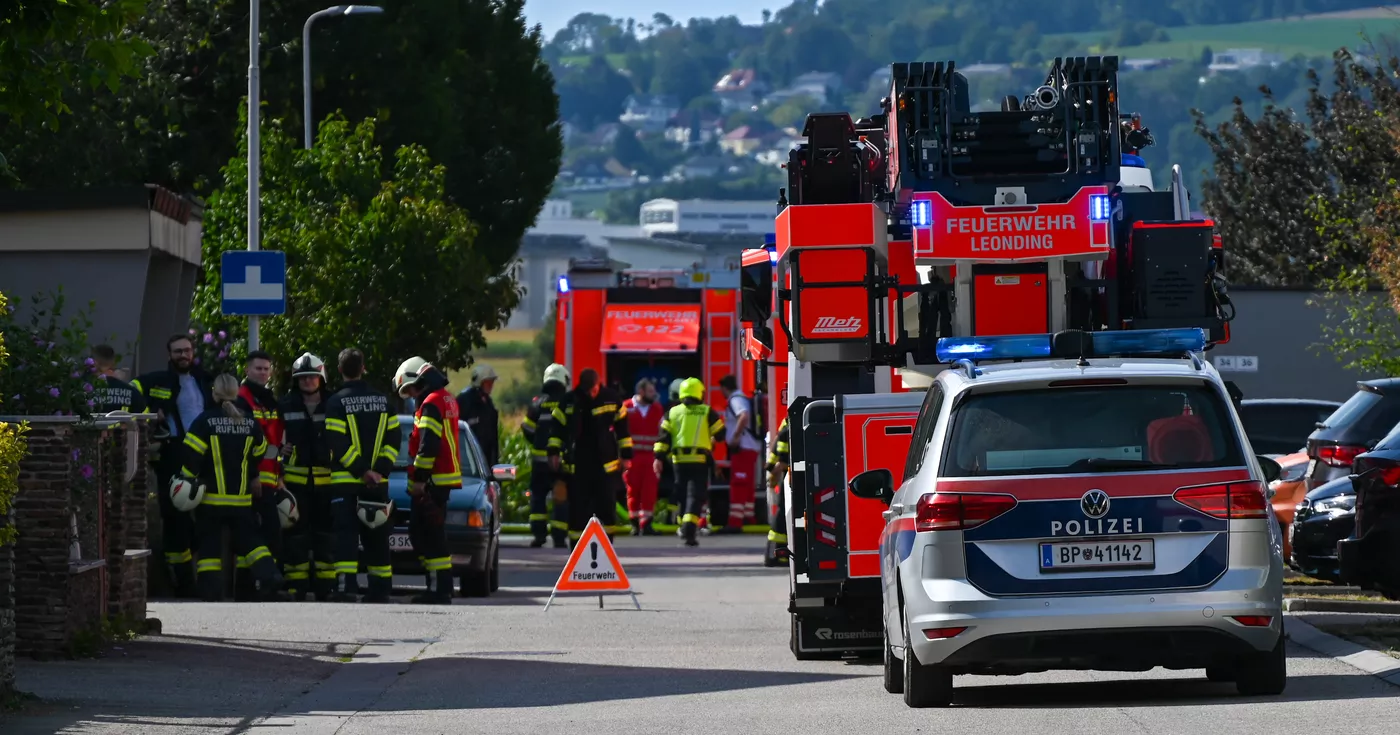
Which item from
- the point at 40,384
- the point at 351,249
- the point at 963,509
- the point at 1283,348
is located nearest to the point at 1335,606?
the point at 963,509

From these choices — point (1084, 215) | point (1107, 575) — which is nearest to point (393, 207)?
point (1084, 215)

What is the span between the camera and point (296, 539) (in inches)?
738

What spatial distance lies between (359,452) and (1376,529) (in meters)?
7.69

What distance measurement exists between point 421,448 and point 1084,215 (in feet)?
21.8

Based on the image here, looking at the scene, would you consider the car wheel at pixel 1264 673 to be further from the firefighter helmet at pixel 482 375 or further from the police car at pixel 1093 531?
the firefighter helmet at pixel 482 375

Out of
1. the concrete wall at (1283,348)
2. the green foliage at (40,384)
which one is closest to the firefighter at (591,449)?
the green foliage at (40,384)

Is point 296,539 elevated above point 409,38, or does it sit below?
below

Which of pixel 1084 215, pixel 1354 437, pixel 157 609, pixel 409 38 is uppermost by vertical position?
pixel 409 38

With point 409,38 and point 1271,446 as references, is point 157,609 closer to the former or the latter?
point 1271,446

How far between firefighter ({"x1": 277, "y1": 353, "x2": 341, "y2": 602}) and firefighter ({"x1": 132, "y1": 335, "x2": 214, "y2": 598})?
681 mm

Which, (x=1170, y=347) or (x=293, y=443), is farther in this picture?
(x=293, y=443)

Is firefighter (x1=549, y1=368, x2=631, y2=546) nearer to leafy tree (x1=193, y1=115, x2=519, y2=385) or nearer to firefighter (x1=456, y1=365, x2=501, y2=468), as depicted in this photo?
firefighter (x1=456, y1=365, x2=501, y2=468)

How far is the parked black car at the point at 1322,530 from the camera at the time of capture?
660 inches

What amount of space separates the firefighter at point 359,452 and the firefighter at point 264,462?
18.6 inches
